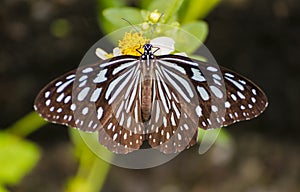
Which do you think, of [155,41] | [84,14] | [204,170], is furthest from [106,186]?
[155,41]

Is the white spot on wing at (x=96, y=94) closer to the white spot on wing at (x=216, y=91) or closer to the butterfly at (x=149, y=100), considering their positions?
the butterfly at (x=149, y=100)

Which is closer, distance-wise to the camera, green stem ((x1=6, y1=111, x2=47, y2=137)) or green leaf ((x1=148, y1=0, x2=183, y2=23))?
green leaf ((x1=148, y1=0, x2=183, y2=23))

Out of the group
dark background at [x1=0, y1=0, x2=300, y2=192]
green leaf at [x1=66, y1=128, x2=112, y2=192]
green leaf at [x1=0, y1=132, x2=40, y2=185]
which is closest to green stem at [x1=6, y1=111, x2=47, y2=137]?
green leaf at [x1=0, y1=132, x2=40, y2=185]

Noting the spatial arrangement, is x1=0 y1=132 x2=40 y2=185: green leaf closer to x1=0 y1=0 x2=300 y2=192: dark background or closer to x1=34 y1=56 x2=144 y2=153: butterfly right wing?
x1=0 y1=0 x2=300 y2=192: dark background

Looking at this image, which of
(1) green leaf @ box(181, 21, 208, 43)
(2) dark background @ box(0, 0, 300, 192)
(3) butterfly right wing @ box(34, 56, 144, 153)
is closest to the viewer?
(3) butterfly right wing @ box(34, 56, 144, 153)

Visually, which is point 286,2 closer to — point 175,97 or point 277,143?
point 277,143

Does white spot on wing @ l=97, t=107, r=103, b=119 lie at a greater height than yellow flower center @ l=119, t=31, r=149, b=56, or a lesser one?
lesser
